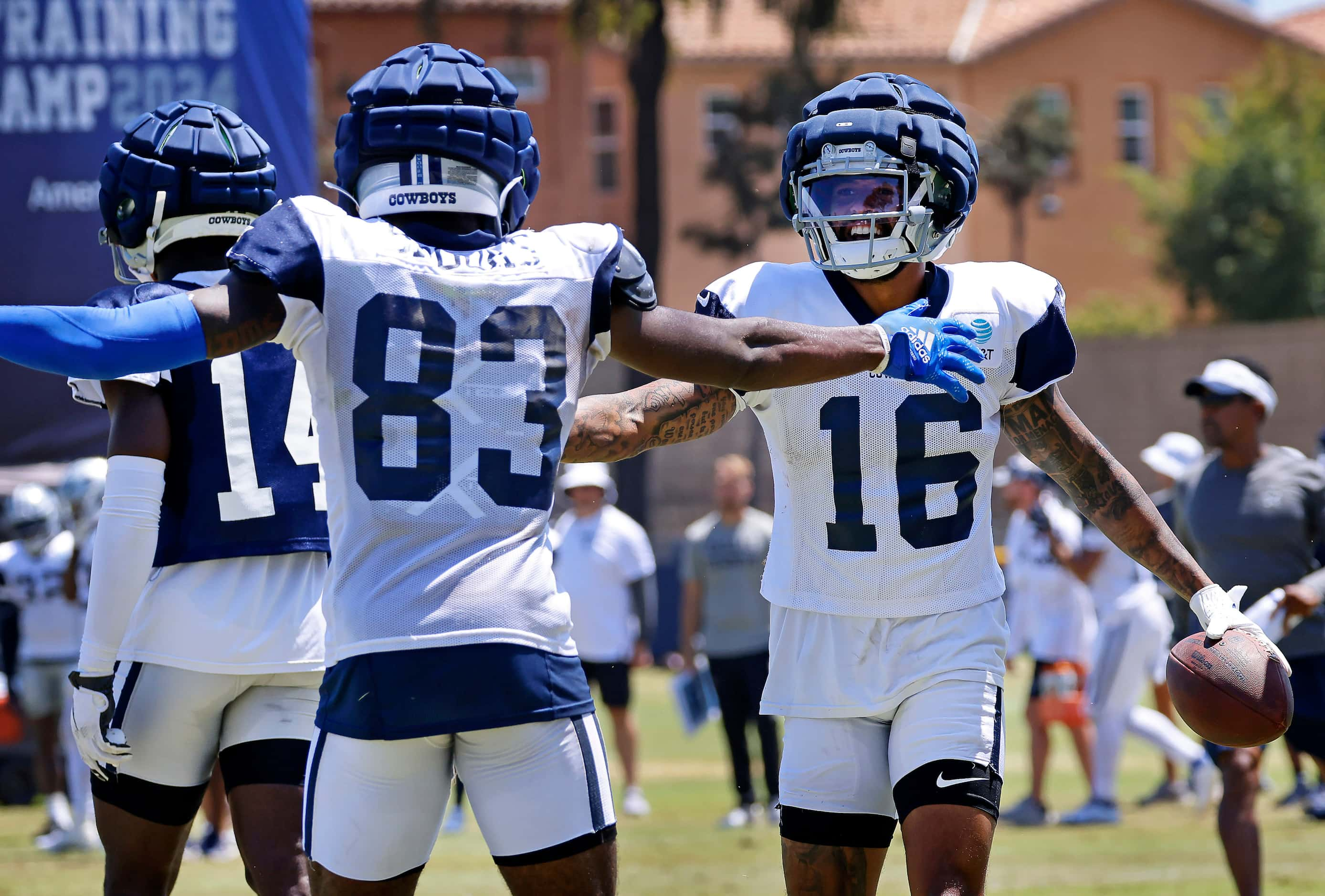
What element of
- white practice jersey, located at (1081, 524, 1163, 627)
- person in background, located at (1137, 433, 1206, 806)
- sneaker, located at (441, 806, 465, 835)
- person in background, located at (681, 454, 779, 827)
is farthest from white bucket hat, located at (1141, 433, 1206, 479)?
sneaker, located at (441, 806, 465, 835)

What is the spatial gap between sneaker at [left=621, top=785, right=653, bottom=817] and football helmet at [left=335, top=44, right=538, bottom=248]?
278 inches

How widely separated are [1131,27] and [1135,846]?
113 feet

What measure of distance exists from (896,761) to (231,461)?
1634mm

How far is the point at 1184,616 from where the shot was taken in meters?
6.59

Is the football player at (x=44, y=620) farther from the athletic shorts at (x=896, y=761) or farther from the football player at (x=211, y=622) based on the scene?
the athletic shorts at (x=896, y=761)

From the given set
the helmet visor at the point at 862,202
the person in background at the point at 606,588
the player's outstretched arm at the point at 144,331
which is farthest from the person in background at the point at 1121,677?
the player's outstretched arm at the point at 144,331

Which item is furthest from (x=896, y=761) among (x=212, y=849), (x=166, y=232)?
(x=212, y=849)

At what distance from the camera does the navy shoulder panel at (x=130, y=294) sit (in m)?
3.61

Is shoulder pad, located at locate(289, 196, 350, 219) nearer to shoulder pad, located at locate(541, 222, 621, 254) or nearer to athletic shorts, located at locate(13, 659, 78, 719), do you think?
shoulder pad, located at locate(541, 222, 621, 254)

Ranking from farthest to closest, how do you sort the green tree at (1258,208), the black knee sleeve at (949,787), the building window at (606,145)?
the building window at (606,145) → the green tree at (1258,208) → the black knee sleeve at (949,787)

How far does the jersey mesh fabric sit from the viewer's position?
2891mm

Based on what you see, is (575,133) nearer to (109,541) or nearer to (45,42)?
(45,42)

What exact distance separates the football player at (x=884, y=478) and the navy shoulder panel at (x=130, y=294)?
978 millimetres

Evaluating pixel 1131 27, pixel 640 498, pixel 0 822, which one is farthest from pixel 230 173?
pixel 1131 27
